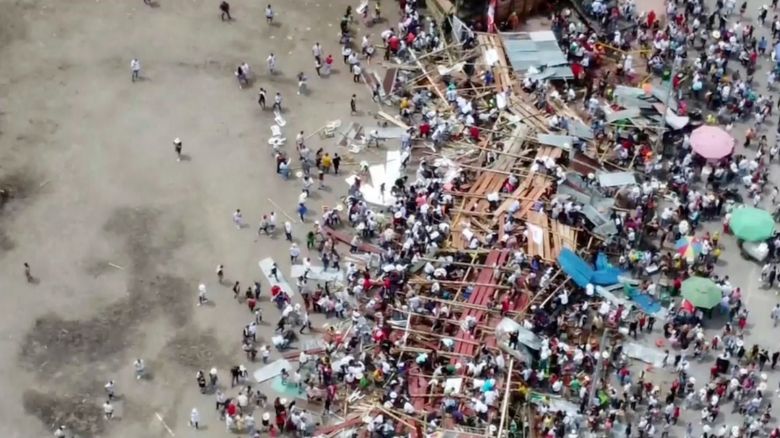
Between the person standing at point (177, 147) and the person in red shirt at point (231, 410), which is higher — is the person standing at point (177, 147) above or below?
above

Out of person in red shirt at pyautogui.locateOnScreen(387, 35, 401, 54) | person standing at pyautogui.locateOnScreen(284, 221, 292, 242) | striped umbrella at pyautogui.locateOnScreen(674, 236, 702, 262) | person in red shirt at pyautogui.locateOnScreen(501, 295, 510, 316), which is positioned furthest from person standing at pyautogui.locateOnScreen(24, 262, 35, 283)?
striped umbrella at pyautogui.locateOnScreen(674, 236, 702, 262)

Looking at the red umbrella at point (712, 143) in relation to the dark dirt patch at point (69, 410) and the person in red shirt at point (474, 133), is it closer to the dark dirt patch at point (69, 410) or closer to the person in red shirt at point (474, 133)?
the person in red shirt at point (474, 133)

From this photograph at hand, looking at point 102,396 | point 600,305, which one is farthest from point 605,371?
Answer: point 102,396

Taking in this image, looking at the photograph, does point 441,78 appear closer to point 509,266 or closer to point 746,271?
point 509,266

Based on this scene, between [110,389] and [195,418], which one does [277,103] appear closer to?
[110,389]

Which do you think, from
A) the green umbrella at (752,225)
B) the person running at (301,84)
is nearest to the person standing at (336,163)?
the person running at (301,84)
